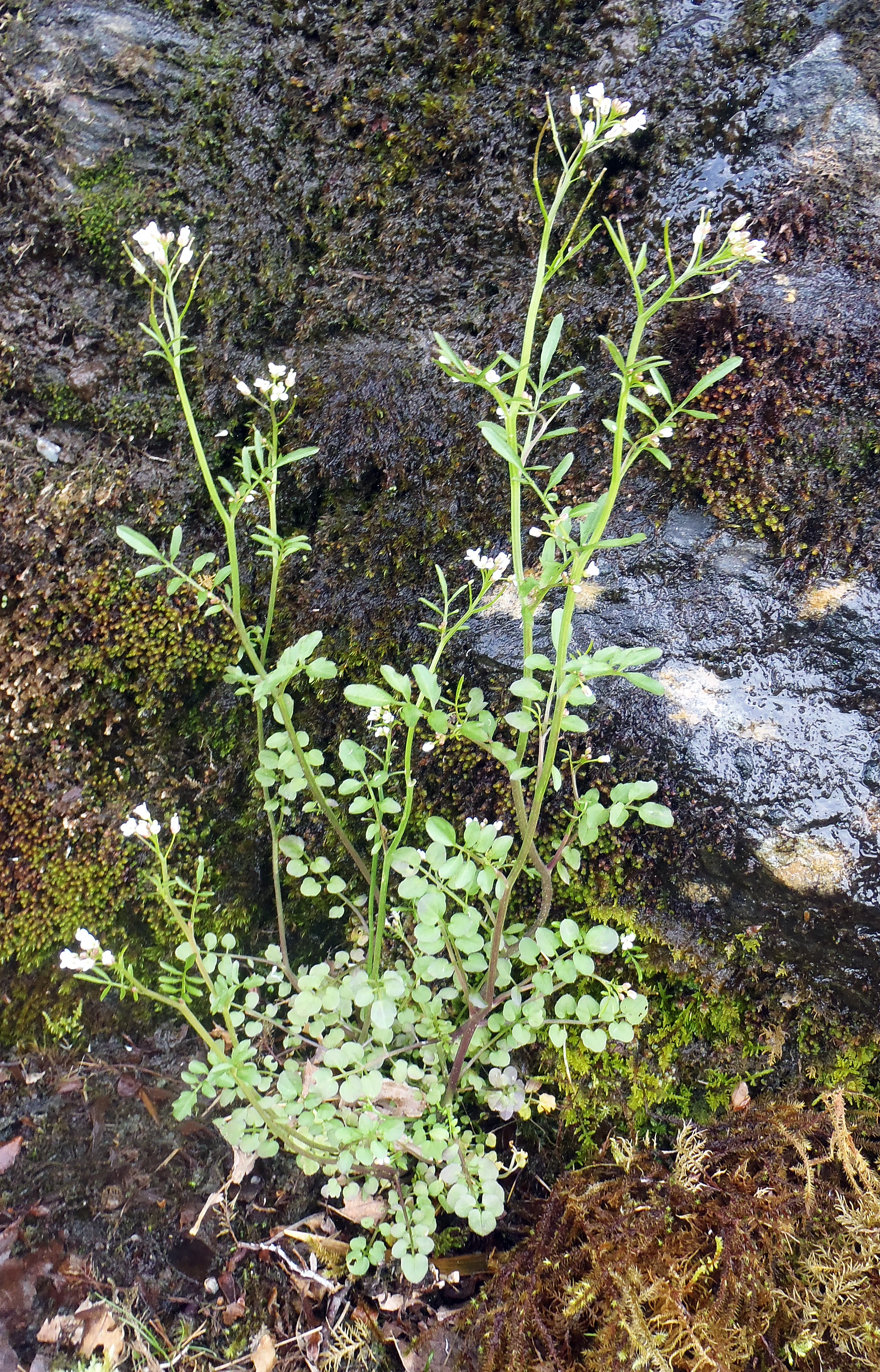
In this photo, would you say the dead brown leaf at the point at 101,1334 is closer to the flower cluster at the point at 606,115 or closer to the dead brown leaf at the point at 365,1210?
the dead brown leaf at the point at 365,1210

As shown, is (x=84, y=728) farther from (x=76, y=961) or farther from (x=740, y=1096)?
(x=740, y=1096)

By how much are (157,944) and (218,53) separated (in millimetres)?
2540

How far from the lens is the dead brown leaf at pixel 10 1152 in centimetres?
232

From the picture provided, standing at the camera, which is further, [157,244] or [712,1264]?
[712,1264]

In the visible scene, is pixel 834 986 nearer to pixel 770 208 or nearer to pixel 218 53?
pixel 770 208

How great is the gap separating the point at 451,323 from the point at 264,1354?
2832mm

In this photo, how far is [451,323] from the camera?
200 cm

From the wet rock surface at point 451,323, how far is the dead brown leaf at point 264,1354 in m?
1.43

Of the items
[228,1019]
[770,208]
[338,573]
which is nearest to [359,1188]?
[228,1019]

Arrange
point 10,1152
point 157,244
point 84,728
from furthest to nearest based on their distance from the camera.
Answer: point 10,1152 < point 84,728 < point 157,244

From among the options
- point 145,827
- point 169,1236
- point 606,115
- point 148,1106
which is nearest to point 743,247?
point 606,115

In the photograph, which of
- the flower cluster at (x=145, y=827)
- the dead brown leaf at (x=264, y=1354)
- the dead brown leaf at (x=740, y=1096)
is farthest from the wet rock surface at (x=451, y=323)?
the dead brown leaf at (x=264, y=1354)

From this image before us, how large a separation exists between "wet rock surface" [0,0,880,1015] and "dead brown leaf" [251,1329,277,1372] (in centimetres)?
143

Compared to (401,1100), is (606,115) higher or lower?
higher
